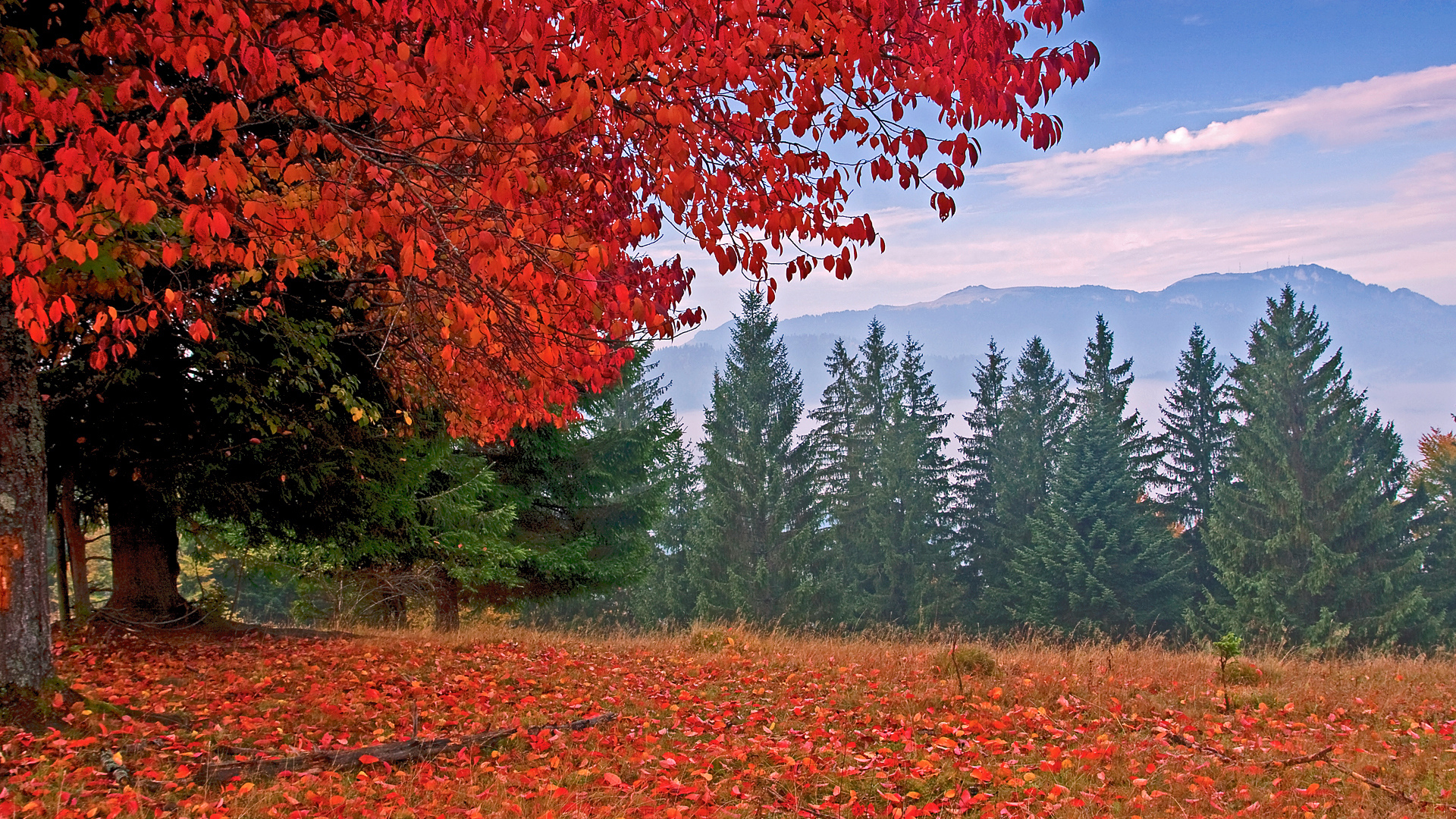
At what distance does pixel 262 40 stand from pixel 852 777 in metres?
5.22

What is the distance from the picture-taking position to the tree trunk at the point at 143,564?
33.4 ft

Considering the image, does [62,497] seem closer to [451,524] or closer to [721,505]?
[451,524]

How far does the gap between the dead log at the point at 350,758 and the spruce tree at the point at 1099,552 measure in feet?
113

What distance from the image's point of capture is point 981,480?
45.5 meters

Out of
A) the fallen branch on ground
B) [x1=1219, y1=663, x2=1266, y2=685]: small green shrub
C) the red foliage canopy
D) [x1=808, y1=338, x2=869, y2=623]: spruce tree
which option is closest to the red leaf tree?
the red foliage canopy

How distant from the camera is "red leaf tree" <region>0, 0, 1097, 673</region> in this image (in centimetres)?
423

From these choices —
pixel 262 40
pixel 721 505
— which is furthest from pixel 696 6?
pixel 721 505

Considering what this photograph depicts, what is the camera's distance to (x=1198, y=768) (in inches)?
225

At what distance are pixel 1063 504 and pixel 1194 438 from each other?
896 centimetres

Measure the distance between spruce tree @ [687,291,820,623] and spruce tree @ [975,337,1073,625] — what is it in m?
8.96

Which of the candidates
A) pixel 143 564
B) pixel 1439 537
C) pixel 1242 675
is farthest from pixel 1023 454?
pixel 143 564

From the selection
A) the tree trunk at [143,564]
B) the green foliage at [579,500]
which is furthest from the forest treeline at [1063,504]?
the tree trunk at [143,564]

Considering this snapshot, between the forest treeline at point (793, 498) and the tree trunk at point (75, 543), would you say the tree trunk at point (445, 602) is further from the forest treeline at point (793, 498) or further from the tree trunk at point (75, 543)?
the tree trunk at point (75, 543)

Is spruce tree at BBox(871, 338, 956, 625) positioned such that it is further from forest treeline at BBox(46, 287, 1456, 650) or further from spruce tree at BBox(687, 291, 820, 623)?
spruce tree at BBox(687, 291, 820, 623)
